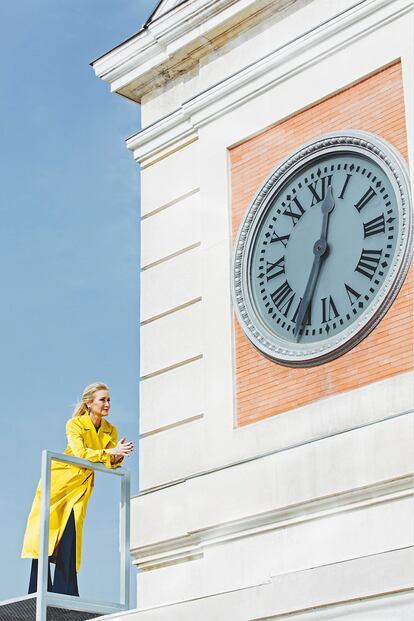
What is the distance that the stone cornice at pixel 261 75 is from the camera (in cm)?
1143

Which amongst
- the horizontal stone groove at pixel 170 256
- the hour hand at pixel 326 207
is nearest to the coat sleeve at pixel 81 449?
the horizontal stone groove at pixel 170 256

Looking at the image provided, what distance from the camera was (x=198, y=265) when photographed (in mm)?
12305

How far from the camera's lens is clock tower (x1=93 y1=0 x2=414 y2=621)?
1009cm

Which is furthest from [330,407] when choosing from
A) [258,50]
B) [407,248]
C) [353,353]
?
[258,50]

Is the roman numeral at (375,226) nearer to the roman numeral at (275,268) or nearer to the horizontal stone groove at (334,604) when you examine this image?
the roman numeral at (275,268)

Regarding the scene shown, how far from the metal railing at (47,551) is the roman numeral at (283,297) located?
6.26ft

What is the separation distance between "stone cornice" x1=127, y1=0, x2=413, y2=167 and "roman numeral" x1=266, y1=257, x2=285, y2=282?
159 centimetres

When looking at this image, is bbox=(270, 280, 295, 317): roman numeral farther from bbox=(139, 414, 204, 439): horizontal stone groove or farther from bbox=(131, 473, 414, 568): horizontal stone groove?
bbox=(131, 473, 414, 568): horizontal stone groove

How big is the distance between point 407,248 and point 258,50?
2732 millimetres

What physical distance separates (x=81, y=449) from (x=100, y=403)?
461 millimetres

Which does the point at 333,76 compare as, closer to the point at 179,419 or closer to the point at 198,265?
the point at 198,265

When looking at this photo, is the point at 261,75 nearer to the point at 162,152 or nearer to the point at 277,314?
the point at 162,152

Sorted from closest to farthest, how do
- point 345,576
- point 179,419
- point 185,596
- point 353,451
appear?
point 345,576 → point 353,451 → point 185,596 → point 179,419

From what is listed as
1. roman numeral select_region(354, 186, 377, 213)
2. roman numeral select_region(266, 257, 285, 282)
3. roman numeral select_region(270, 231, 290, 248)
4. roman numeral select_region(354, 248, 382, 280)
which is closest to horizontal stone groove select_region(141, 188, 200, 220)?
roman numeral select_region(270, 231, 290, 248)
